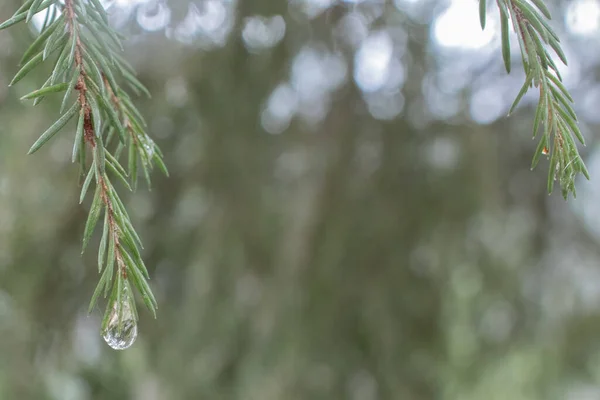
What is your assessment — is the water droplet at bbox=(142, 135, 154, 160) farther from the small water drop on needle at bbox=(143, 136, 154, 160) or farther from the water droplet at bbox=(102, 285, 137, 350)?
the water droplet at bbox=(102, 285, 137, 350)

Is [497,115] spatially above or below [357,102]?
below

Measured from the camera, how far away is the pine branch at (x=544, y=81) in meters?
0.48

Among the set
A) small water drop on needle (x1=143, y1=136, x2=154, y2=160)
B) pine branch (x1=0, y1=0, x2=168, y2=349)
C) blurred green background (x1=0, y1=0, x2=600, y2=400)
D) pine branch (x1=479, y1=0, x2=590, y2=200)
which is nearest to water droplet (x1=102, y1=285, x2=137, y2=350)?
pine branch (x1=0, y1=0, x2=168, y2=349)

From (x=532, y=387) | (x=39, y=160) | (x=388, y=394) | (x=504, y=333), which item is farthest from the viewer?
(x=532, y=387)

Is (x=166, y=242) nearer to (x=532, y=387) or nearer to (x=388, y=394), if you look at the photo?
(x=388, y=394)

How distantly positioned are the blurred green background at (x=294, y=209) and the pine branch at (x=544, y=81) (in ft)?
3.94

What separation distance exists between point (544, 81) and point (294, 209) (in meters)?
1.48

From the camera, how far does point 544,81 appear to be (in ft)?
1.69

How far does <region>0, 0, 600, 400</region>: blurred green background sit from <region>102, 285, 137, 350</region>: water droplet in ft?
3.82

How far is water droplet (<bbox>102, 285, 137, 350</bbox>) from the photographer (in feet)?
1.48

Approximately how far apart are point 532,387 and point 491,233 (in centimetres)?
91

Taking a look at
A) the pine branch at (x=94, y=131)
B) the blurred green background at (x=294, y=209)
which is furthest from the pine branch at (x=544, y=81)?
the blurred green background at (x=294, y=209)

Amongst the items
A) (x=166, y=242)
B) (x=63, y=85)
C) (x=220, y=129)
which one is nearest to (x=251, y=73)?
(x=220, y=129)

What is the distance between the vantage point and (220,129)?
5.87 ft
